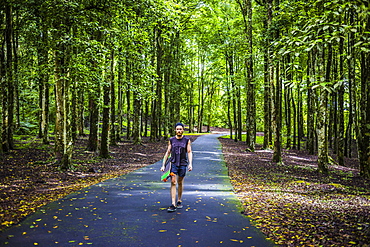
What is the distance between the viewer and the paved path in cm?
486

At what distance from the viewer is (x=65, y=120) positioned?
1300 centimetres

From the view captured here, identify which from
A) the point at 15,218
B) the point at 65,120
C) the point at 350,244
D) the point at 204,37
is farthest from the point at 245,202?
the point at 204,37

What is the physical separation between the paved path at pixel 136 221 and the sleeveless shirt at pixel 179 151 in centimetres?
111

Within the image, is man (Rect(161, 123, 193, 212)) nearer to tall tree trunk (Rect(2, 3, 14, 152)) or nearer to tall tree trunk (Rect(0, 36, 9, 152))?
tall tree trunk (Rect(0, 36, 9, 152))

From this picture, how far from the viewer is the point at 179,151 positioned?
718cm

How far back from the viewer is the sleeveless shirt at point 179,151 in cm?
714

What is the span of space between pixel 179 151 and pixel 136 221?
6.49 feet

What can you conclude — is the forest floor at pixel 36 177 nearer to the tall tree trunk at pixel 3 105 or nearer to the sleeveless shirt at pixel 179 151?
the tall tree trunk at pixel 3 105

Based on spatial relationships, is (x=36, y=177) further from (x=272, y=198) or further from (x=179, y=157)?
(x=272, y=198)

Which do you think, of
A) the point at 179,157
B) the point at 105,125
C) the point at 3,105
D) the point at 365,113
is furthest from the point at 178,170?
the point at 3,105

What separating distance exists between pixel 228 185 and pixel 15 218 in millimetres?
6579

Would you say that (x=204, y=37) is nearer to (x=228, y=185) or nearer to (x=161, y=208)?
(x=228, y=185)

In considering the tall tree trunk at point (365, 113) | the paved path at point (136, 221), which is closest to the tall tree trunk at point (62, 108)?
the paved path at point (136, 221)

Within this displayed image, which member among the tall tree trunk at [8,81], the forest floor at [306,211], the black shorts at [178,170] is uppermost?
the tall tree trunk at [8,81]
